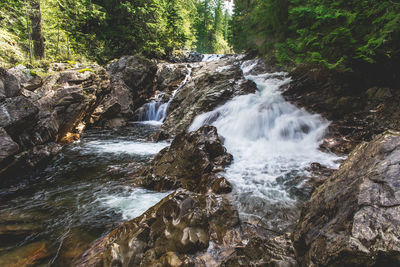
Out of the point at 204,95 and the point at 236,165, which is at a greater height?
the point at 204,95

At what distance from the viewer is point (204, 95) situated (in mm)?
11508

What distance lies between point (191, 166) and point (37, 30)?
1205 centimetres

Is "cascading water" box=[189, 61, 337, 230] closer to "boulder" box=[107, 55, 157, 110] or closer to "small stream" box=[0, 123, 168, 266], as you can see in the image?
"small stream" box=[0, 123, 168, 266]

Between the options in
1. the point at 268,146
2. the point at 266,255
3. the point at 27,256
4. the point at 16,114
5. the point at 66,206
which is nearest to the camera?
the point at 266,255

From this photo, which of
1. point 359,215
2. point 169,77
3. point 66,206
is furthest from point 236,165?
point 169,77

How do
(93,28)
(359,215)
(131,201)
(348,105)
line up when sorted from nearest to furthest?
(359,215) < (131,201) < (348,105) < (93,28)

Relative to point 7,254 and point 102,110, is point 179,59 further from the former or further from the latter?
point 7,254

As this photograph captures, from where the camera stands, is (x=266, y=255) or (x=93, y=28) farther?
(x=93, y=28)

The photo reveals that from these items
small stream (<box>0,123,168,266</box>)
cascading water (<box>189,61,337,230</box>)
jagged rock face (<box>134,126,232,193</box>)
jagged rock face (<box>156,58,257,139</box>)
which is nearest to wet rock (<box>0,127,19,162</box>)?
small stream (<box>0,123,168,266</box>)

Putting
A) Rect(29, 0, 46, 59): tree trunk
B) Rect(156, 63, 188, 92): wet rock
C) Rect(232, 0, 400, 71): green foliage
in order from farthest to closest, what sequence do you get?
1. Rect(156, 63, 188, 92): wet rock
2. Rect(29, 0, 46, 59): tree trunk
3. Rect(232, 0, 400, 71): green foliage

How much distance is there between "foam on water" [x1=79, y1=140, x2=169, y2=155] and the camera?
807 centimetres

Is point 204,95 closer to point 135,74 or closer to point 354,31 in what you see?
point 135,74

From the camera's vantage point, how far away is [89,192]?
16.2 feet

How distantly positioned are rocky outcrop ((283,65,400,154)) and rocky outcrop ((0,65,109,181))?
32.3 feet
